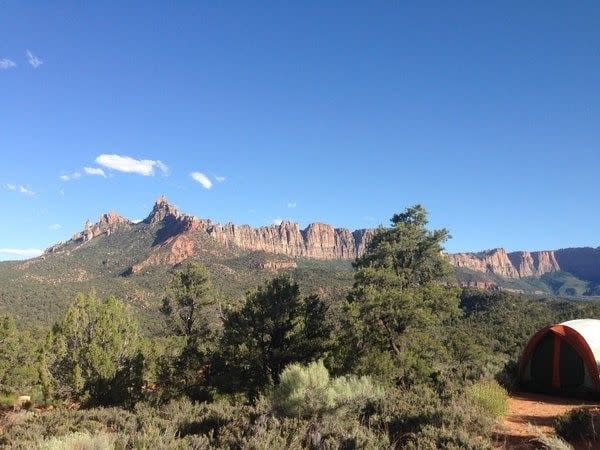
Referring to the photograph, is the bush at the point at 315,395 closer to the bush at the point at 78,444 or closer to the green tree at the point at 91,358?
the bush at the point at 78,444

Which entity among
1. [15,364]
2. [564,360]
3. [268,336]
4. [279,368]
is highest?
[268,336]

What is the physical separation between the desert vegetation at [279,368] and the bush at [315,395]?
0.04 metres

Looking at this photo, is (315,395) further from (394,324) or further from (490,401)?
(394,324)

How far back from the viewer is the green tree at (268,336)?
17969 mm

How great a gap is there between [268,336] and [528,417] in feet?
34.7

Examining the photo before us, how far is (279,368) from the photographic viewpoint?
18.1 meters

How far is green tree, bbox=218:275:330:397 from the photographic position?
18.0m

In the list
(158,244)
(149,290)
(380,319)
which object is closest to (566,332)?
(380,319)

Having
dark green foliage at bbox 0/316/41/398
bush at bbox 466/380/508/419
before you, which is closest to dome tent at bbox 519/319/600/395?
bush at bbox 466/380/508/419

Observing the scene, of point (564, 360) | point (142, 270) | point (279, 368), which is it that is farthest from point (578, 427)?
point (142, 270)

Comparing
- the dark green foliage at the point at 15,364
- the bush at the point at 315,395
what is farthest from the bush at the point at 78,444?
the dark green foliage at the point at 15,364

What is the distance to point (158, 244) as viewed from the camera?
168 m

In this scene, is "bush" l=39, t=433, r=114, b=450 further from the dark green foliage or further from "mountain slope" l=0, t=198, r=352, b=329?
"mountain slope" l=0, t=198, r=352, b=329

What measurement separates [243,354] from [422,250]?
11.3m
